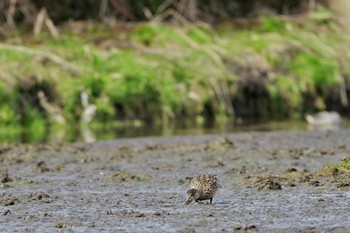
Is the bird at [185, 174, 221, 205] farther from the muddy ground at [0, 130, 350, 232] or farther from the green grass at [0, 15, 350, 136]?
the green grass at [0, 15, 350, 136]

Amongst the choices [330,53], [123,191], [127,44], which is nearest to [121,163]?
[123,191]

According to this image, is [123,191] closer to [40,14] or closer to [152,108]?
[152,108]

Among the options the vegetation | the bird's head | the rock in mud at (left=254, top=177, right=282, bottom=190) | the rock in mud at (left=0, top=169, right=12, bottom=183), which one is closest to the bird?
the bird's head

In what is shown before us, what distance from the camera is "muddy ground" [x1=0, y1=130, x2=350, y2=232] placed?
26.0ft

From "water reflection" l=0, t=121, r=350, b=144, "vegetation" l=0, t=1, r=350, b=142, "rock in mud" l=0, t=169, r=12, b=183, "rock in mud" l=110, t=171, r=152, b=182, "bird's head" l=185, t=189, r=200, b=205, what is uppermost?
"vegetation" l=0, t=1, r=350, b=142

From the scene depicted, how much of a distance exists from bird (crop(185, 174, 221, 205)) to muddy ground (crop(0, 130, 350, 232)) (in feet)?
0.27

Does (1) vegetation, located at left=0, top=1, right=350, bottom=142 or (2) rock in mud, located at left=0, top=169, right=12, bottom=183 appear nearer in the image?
(2) rock in mud, located at left=0, top=169, right=12, bottom=183

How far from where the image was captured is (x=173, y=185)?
10281mm

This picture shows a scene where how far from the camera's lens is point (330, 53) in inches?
879

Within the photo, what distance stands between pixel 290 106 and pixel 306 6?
15.6 feet

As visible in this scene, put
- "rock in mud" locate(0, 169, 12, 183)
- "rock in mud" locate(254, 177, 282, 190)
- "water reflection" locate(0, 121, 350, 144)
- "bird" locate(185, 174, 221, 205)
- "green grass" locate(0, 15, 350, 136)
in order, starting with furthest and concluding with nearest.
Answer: "green grass" locate(0, 15, 350, 136), "water reflection" locate(0, 121, 350, 144), "rock in mud" locate(0, 169, 12, 183), "rock in mud" locate(254, 177, 282, 190), "bird" locate(185, 174, 221, 205)

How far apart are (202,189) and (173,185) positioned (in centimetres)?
173

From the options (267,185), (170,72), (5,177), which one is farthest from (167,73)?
(267,185)

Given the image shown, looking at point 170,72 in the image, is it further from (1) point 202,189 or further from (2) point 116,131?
(1) point 202,189
